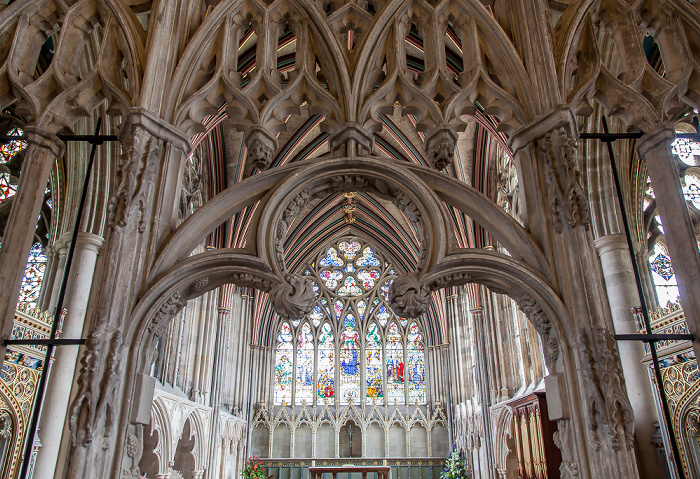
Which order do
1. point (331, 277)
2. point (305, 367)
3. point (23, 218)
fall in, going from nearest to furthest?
point (23, 218) < point (305, 367) < point (331, 277)

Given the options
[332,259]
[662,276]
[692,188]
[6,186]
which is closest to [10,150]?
[6,186]

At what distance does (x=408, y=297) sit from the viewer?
10.0 feet

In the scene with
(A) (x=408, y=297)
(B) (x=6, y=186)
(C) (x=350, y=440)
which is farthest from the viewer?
(C) (x=350, y=440)

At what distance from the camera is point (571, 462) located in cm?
280

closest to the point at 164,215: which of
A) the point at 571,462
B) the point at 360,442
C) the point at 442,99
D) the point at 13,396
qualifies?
the point at 442,99

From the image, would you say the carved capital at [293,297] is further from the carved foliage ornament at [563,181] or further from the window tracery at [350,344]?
the window tracery at [350,344]

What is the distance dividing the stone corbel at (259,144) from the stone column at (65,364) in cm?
451

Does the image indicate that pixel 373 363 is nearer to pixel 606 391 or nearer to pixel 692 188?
pixel 692 188

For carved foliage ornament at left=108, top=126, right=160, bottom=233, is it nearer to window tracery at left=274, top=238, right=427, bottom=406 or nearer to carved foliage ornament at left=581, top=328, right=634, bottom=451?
carved foliage ornament at left=581, top=328, right=634, bottom=451

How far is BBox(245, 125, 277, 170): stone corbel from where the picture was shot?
3.52 metres

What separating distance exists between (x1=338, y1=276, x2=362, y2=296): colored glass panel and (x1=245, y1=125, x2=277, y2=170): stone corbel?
18177 mm

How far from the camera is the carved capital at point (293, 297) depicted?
3.07m

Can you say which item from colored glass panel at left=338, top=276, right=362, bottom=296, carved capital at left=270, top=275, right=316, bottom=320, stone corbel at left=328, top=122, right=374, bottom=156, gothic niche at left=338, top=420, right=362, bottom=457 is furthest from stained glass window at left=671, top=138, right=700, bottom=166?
gothic niche at left=338, top=420, right=362, bottom=457

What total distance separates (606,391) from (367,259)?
766 inches
